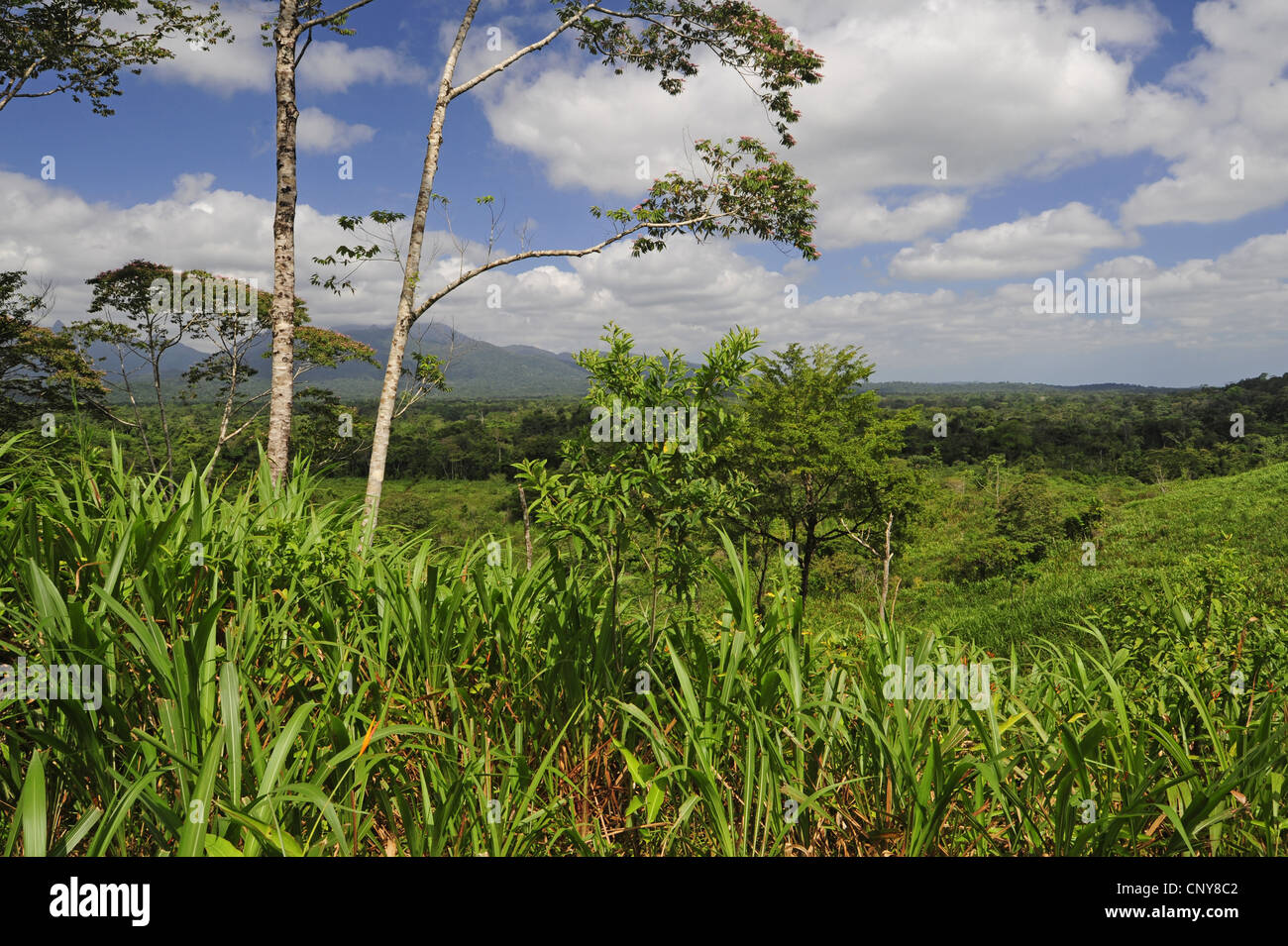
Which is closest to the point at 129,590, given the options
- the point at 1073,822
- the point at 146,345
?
the point at 1073,822

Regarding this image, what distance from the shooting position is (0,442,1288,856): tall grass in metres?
1.69

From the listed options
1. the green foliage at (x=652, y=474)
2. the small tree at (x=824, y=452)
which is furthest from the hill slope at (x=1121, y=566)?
the green foliage at (x=652, y=474)

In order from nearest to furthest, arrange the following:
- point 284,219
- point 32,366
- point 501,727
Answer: point 501,727, point 284,219, point 32,366

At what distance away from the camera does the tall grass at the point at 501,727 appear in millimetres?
1686

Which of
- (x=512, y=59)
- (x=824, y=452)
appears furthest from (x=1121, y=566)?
(x=512, y=59)

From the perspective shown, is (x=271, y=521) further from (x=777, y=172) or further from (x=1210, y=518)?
(x=1210, y=518)

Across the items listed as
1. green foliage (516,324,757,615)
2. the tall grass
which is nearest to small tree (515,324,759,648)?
green foliage (516,324,757,615)

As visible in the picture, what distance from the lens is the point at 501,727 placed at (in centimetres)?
214

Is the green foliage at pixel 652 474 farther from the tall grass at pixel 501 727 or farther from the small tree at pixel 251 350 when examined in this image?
the small tree at pixel 251 350

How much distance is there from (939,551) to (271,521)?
89.9 feet

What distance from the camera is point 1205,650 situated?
2.55 m

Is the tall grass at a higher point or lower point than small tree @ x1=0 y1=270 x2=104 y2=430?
lower

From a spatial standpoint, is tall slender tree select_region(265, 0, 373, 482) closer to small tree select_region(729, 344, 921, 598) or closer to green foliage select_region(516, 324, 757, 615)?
green foliage select_region(516, 324, 757, 615)

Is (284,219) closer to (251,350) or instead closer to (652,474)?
(652,474)
